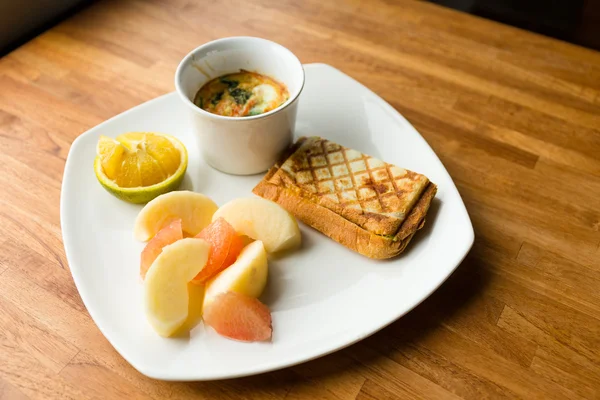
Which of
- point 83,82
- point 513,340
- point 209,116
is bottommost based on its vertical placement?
point 513,340

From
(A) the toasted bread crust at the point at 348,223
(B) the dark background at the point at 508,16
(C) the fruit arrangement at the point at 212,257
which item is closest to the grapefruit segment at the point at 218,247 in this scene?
(C) the fruit arrangement at the point at 212,257

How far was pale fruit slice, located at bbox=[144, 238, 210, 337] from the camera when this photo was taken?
1.36m

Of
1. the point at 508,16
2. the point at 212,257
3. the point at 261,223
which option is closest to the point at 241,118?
the point at 261,223

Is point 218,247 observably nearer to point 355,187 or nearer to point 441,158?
point 355,187

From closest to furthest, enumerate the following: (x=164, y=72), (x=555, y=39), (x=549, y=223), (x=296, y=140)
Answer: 1. (x=549, y=223)
2. (x=296, y=140)
3. (x=164, y=72)
4. (x=555, y=39)

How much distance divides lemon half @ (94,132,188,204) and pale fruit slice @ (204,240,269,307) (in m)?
0.40

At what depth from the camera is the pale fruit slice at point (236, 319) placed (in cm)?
137

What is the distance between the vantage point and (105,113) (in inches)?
86.1

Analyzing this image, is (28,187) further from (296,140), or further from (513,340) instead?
(513,340)

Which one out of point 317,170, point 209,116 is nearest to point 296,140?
point 317,170

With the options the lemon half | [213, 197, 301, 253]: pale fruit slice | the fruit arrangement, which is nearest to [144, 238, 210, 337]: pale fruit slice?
the fruit arrangement

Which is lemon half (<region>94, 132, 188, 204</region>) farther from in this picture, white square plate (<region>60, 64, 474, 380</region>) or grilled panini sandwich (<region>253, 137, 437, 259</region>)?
grilled panini sandwich (<region>253, 137, 437, 259</region>)

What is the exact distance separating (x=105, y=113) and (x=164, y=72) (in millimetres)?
363

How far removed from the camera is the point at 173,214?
62.4 inches
